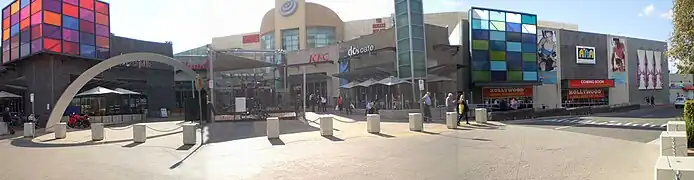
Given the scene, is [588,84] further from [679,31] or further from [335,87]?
[679,31]

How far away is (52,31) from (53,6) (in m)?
1.47

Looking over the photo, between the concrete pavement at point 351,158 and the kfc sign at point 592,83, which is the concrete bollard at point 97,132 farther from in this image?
the kfc sign at point 592,83

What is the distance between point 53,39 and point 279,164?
25355mm

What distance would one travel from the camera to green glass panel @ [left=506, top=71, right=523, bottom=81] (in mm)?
39812

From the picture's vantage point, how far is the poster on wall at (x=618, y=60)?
164 ft

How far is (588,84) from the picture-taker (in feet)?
156

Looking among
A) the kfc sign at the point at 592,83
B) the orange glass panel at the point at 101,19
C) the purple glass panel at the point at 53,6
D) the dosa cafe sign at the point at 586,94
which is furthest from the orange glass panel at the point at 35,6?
the dosa cafe sign at the point at 586,94

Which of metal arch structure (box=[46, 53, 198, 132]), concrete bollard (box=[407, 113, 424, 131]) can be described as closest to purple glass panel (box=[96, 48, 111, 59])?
metal arch structure (box=[46, 53, 198, 132])

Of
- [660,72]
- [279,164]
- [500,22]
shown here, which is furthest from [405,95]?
[660,72]

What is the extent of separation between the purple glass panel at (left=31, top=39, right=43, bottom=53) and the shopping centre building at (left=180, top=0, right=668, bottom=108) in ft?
45.7

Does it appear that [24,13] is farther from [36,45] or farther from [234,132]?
[234,132]

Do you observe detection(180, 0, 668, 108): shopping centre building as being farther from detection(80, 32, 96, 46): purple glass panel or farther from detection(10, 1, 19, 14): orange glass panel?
detection(10, 1, 19, 14): orange glass panel

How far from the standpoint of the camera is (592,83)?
47438mm

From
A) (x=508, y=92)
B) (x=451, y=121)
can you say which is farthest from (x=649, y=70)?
(x=451, y=121)
